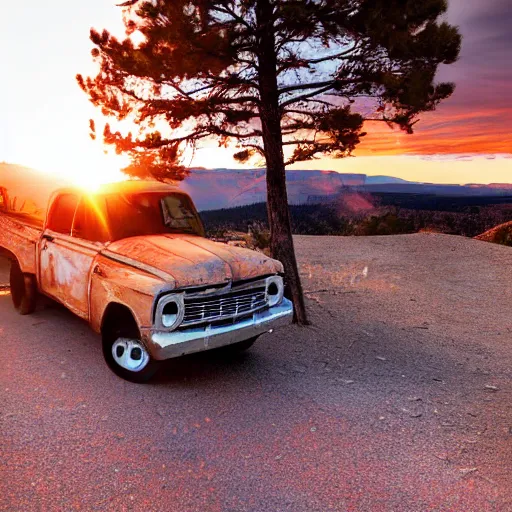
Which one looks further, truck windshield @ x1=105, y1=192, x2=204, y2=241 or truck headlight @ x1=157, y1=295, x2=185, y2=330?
truck windshield @ x1=105, y1=192, x2=204, y2=241

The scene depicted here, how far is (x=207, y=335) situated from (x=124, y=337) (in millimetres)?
867

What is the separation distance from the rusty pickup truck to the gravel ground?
509mm

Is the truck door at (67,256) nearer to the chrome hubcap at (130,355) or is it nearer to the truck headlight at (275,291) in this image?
the chrome hubcap at (130,355)

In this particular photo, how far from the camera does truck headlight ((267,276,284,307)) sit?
490 cm

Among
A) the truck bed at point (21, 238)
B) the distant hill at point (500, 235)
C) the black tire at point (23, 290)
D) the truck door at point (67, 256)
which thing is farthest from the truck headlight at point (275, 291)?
the distant hill at point (500, 235)

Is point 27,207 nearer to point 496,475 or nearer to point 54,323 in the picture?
point 54,323

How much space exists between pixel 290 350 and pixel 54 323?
10.3 ft

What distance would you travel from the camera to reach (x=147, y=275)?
4.20m

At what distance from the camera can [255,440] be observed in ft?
12.1

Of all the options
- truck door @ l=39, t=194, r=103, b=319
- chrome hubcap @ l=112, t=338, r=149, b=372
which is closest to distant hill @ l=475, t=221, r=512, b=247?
truck door @ l=39, t=194, r=103, b=319

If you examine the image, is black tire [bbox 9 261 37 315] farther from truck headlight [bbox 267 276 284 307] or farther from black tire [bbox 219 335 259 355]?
truck headlight [bbox 267 276 284 307]

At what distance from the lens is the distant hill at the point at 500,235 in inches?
635

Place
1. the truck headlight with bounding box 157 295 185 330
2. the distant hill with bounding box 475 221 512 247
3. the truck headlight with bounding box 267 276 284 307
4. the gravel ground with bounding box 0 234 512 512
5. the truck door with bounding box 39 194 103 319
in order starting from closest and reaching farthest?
the gravel ground with bounding box 0 234 512 512, the truck headlight with bounding box 157 295 185 330, the truck headlight with bounding box 267 276 284 307, the truck door with bounding box 39 194 103 319, the distant hill with bounding box 475 221 512 247

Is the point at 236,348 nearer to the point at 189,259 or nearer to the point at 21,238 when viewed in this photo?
the point at 189,259
